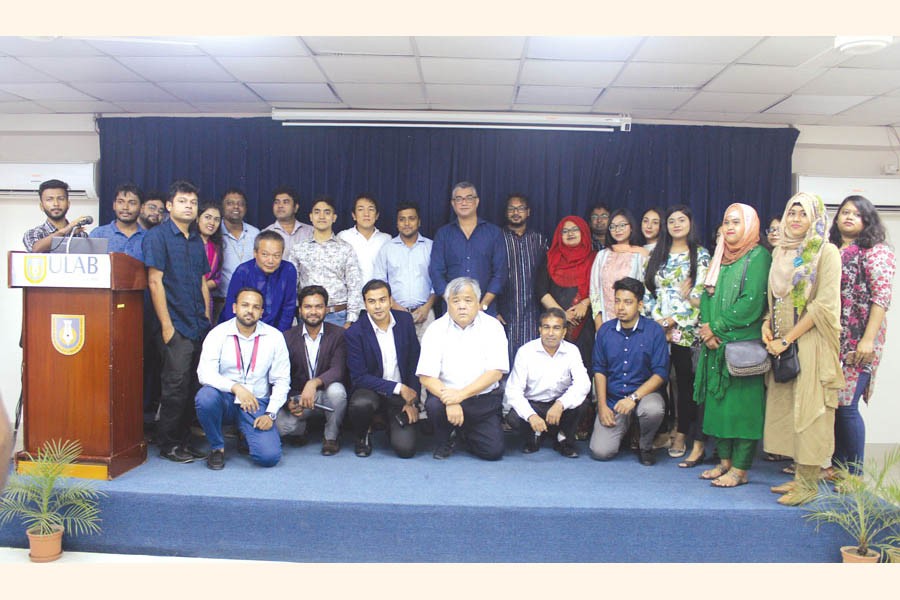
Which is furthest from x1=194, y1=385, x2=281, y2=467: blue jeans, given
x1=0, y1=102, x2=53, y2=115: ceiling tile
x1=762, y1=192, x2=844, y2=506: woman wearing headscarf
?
x1=0, y1=102, x2=53, y2=115: ceiling tile

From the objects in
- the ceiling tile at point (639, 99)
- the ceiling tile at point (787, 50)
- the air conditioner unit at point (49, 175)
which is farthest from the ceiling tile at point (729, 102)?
the air conditioner unit at point (49, 175)

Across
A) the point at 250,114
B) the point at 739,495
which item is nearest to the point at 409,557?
the point at 739,495

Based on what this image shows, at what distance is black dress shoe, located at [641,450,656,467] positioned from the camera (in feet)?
11.1

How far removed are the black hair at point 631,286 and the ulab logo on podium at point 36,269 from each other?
291 centimetres

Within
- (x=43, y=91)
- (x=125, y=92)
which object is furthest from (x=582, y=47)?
(x=43, y=91)

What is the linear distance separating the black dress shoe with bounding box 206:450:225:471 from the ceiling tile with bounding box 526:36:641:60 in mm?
2733

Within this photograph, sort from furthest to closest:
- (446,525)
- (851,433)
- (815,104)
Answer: (815,104) → (851,433) → (446,525)

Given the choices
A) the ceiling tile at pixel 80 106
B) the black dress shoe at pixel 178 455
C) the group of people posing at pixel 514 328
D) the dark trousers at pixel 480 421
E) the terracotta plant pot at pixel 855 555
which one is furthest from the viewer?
the ceiling tile at pixel 80 106

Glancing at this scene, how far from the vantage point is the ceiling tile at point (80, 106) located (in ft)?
15.7

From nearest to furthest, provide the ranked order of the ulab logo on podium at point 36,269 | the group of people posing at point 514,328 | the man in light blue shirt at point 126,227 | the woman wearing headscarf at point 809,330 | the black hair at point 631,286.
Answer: the woman wearing headscarf at point 809,330
the group of people posing at point 514,328
the ulab logo on podium at point 36,269
the black hair at point 631,286
the man in light blue shirt at point 126,227

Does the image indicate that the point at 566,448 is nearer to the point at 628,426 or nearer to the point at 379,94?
the point at 628,426

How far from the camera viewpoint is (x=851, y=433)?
2914 millimetres

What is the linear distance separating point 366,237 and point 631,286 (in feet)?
6.06

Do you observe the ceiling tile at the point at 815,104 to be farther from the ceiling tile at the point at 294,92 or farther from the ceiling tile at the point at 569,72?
the ceiling tile at the point at 294,92
